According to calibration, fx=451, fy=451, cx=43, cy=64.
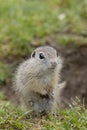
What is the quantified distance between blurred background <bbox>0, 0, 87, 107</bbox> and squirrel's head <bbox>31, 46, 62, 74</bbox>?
2.37m

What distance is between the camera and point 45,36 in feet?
30.5

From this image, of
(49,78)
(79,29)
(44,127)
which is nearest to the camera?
(44,127)

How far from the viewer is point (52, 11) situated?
9938 mm

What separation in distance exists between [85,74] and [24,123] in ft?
13.3

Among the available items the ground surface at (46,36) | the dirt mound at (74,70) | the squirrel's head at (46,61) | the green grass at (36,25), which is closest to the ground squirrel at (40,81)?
the squirrel's head at (46,61)

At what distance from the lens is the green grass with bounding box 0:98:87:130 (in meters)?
5.09

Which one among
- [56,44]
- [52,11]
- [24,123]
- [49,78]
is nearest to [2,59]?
[56,44]

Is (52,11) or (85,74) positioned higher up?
(52,11)

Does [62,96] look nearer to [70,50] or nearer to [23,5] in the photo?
[70,50]

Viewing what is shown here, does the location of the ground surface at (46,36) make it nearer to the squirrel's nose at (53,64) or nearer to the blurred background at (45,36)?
the blurred background at (45,36)

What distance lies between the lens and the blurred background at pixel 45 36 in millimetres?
8852

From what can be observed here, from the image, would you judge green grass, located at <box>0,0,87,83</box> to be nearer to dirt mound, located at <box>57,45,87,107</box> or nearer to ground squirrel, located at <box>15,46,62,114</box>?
dirt mound, located at <box>57,45,87,107</box>

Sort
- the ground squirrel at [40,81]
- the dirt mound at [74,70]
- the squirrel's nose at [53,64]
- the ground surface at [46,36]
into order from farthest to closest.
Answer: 1. the dirt mound at [74,70]
2. the ground surface at [46,36]
3. the ground squirrel at [40,81]
4. the squirrel's nose at [53,64]

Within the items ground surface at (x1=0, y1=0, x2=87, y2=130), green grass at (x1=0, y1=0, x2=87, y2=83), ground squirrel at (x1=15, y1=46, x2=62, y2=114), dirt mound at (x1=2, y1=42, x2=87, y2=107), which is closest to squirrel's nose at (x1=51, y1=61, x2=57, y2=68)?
ground squirrel at (x1=15, y1=46, x2=62, y2=114)
